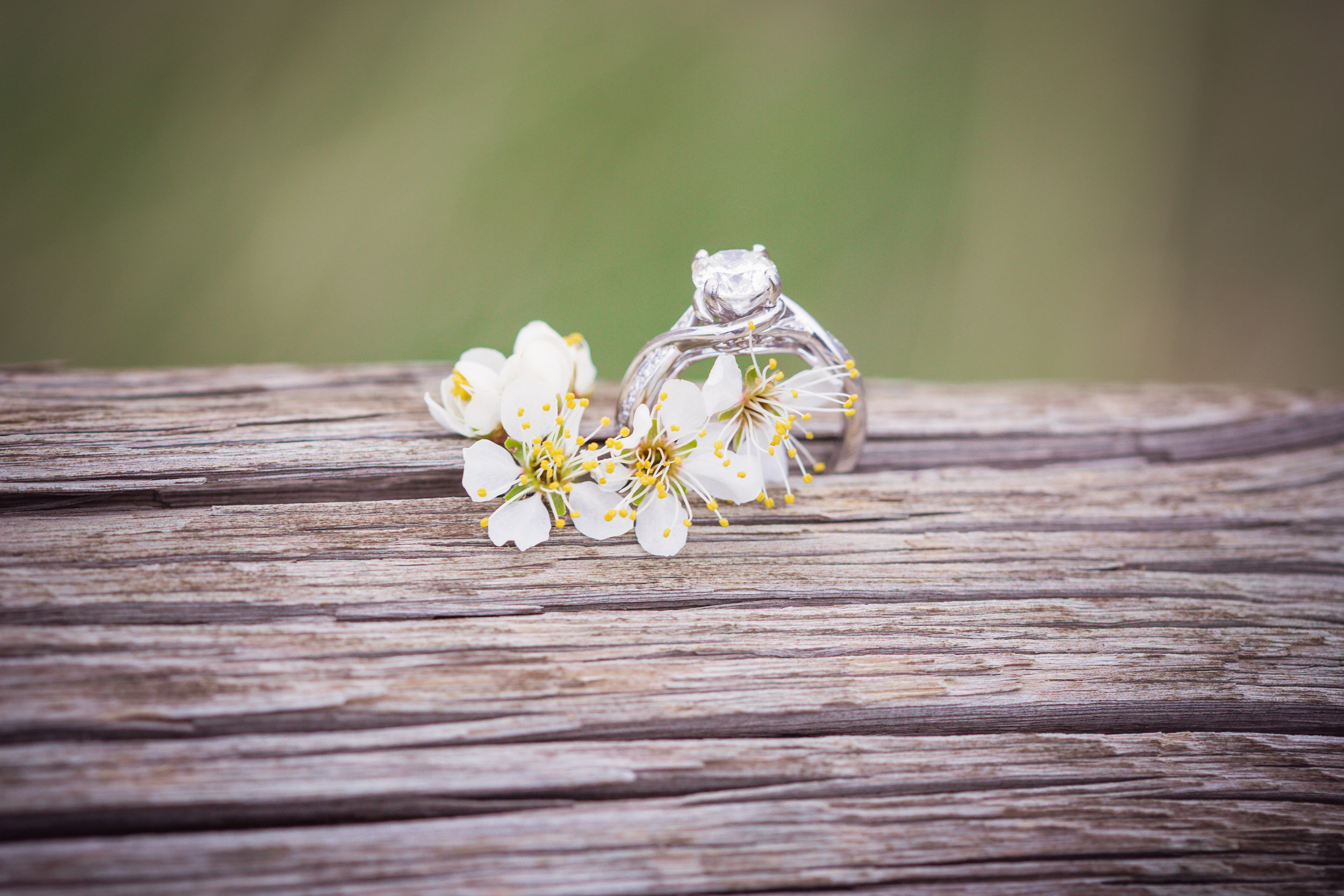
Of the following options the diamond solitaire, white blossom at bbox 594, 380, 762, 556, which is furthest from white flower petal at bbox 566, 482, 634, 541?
the diamond solitaire

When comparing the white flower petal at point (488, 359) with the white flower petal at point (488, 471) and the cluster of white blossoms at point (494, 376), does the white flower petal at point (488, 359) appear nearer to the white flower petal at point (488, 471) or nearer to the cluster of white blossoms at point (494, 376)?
the cluster of white blossoms at point (494, 376)

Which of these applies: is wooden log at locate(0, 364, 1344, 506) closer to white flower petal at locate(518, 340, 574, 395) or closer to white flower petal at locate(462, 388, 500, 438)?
white flower petal at locate(462, 388, 500, 438)

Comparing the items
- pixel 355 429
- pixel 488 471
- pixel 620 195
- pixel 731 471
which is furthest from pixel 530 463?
pixel 620 195

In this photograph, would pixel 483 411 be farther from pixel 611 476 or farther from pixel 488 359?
pixel 611 476

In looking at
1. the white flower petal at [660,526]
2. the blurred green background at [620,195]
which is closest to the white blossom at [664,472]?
the white flower petal at [660,526]

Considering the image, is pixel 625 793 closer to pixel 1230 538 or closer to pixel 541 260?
pixel 1230 538

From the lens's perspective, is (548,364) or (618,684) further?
(548,364)
